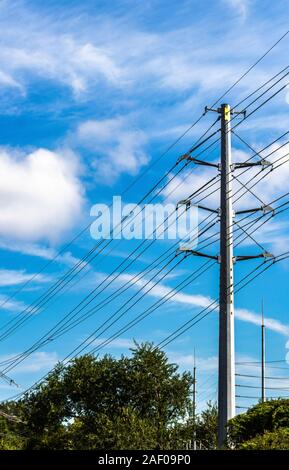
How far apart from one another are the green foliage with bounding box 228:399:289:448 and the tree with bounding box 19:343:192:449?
30970 millimetres

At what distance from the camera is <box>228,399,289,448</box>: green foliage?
24422 millimetres

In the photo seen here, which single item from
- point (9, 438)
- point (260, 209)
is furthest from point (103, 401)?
point (260, 209)

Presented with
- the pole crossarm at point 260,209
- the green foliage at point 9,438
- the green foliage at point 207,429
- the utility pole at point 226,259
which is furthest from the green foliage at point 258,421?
the green foliage at point 207,429

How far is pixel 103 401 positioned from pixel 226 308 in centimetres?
4217

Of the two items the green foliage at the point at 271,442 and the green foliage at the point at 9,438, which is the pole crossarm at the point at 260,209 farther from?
the green foliage at the point at 9,438

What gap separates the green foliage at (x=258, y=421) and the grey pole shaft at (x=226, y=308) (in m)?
0.79

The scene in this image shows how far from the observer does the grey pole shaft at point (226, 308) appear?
2639 cm

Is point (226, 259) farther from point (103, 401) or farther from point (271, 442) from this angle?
point (103, 401)

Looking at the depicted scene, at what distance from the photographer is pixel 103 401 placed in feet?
219

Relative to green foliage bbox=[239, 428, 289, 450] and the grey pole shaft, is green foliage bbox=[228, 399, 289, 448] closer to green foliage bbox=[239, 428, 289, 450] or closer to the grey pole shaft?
the grey pole shaft
